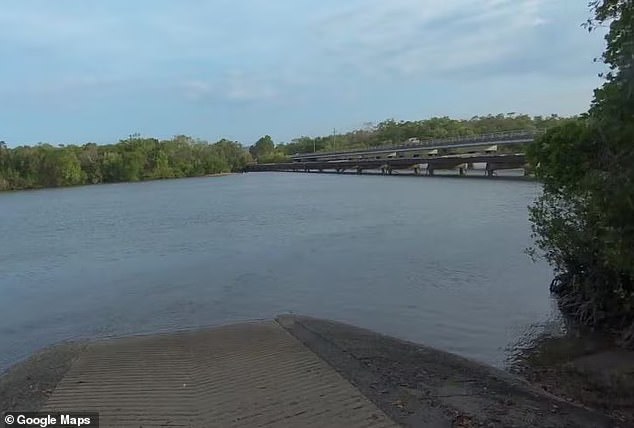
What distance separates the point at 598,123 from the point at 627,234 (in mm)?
1638

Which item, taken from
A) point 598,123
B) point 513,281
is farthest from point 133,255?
point 598,123

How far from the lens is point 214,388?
7492mm

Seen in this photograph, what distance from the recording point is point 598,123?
820 centimetres

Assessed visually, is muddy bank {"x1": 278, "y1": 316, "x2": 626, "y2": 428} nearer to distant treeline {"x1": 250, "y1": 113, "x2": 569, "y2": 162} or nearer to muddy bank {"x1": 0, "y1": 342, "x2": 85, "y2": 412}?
muddy bank {"x1": 0, "y1": 342, "x2": 85, "y2": 412}

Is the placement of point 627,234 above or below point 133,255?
above

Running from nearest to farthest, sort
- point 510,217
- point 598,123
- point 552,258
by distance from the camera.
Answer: point 598,123
point 552,258
point 510,217

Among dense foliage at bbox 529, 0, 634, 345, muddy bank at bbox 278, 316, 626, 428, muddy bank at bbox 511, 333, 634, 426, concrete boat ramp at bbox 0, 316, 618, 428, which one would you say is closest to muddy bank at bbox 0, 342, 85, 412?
concrete boat ramp at bbox 0, 316, 618, 428

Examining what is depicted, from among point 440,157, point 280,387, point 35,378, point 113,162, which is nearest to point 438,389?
point 280,387

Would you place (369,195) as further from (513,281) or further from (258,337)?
(258,337)

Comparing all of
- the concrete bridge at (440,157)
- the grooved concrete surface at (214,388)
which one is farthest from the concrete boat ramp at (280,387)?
the concrete bridge at (440,157)

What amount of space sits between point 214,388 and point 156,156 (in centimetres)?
14981

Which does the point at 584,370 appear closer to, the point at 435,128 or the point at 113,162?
the point at 113,162

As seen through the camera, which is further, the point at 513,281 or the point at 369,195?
the point at 369,195

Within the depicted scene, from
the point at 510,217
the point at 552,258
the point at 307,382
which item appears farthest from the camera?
the point at 510,217
